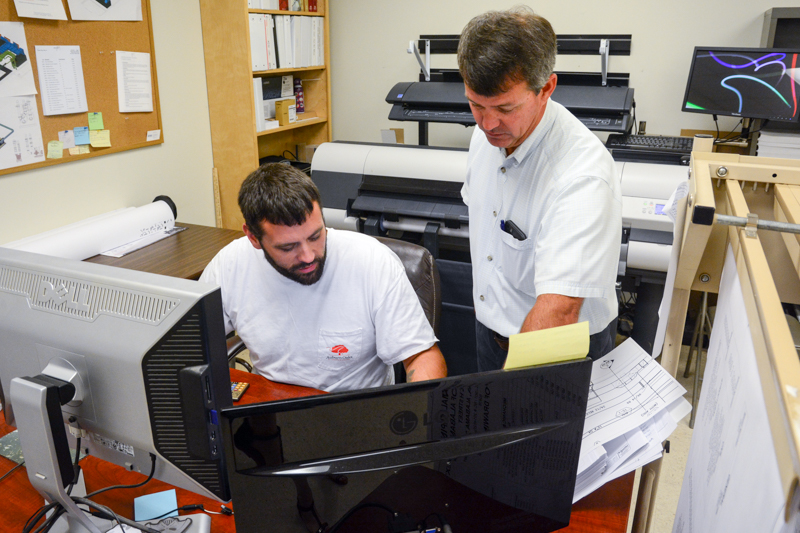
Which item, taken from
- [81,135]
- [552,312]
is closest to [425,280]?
[552,312]

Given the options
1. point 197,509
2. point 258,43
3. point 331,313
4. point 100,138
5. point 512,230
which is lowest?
point 197,509

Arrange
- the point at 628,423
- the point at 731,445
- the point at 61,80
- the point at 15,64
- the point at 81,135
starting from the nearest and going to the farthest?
the point at 731,445, the point at 628,423, the point at 15,64, the point at 61,80, the point at 81,135

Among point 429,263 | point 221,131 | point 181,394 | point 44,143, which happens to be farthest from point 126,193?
point 181,394

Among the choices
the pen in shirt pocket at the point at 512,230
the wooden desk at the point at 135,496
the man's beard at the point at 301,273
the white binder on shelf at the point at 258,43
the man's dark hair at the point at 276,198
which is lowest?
the wooden desk at the point at 135,496

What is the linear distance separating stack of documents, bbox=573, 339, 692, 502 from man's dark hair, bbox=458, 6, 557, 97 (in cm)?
57

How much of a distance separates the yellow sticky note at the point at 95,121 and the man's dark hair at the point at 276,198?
1323mm

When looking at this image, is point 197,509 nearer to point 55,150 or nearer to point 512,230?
point 512,230

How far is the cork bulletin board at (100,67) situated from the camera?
2.01 meters

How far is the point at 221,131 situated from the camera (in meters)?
2.90

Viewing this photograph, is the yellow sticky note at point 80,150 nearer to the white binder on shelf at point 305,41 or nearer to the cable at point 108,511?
the white binder on shelf at point 305,41

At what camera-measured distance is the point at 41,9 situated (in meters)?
1.97

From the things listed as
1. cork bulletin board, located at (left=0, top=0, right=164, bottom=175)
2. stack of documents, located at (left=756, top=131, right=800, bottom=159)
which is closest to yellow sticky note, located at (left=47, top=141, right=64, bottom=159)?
cork bulletin board, located at (left=0, top=0, right=164, bottom=175)

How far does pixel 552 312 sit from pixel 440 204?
1.21 meters

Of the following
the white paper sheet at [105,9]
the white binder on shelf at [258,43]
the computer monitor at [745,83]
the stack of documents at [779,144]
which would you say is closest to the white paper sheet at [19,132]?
the white paper sheet at [105,9]
